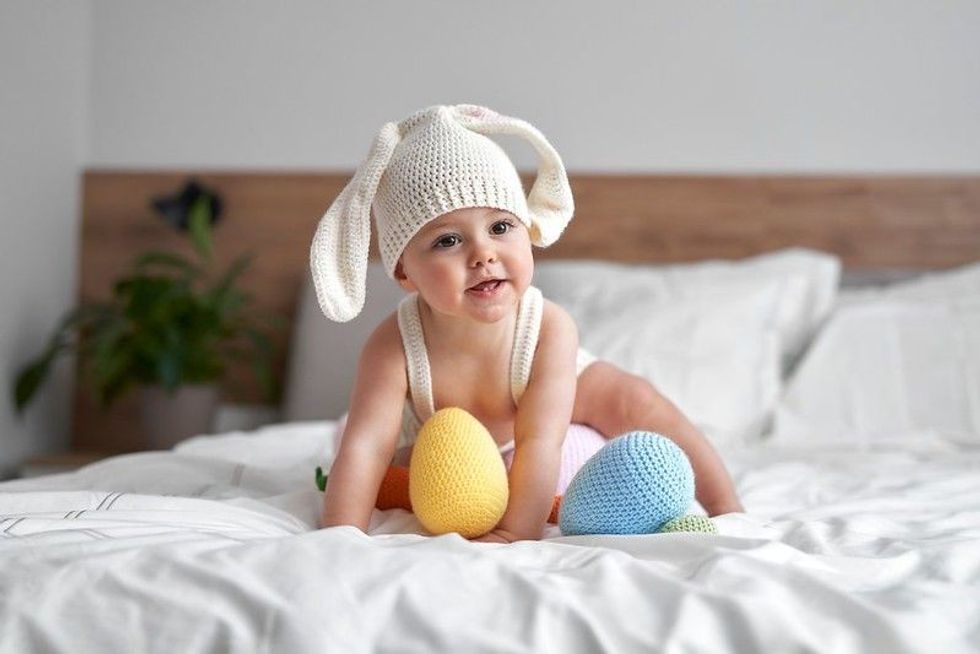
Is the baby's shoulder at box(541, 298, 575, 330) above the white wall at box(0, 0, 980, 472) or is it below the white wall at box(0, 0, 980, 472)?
below

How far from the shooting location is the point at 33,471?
9.08 ft

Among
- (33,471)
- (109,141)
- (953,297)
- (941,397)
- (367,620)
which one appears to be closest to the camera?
(367,620)

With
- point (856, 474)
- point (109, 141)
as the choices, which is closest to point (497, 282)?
point (856, 474)

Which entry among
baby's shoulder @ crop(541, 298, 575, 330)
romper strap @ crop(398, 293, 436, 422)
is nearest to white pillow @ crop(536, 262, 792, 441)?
baby's shoulder @ crop(541, 298, 575, 330)

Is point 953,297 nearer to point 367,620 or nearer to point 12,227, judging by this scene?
point 367,620

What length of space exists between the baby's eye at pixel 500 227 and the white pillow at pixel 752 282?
1.17m

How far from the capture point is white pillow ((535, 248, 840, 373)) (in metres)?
2.44

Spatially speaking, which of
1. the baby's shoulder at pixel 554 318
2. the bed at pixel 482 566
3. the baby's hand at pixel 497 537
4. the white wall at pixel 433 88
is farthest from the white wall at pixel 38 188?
the baby's hand at pixel 497 537

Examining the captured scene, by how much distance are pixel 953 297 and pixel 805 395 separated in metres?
0.41

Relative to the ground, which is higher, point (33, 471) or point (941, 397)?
point (941, 397)

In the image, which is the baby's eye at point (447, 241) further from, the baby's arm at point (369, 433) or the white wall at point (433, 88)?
the white wall at point (433, 88)

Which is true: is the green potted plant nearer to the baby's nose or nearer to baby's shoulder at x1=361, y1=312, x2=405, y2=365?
baby's shoulder at x1=361, y1=312, x2=405, y2=365

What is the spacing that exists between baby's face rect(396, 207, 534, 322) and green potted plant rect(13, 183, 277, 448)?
1681 millimetres

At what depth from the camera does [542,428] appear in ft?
4.17
